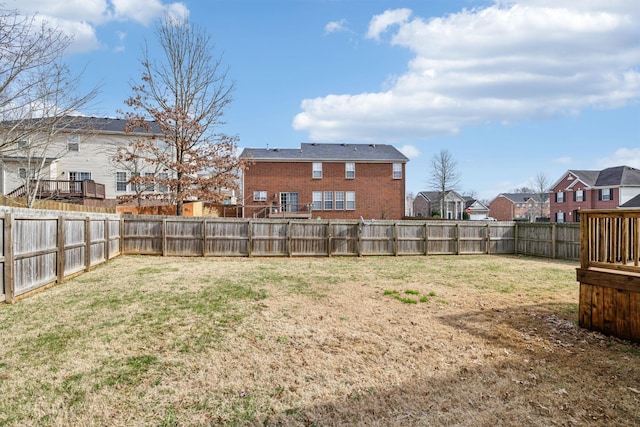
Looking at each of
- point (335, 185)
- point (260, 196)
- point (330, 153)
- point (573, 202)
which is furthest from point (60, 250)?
point (573, 202)

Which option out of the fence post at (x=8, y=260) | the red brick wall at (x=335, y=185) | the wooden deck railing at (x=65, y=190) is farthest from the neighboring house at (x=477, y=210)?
the fence post at (x=8, y=260)

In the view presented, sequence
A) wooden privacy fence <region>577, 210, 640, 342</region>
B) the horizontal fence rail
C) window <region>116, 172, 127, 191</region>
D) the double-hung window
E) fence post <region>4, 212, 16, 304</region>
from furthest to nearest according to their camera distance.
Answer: window <region>116, 172, 127, 191</region> → the double-hung window → the horizontal fence rail → fence post <region>4, 212, 16, 304</region> → wooden privacy fence <region>577, 210, 640, 342</region>

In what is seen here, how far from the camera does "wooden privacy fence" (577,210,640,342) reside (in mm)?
5121

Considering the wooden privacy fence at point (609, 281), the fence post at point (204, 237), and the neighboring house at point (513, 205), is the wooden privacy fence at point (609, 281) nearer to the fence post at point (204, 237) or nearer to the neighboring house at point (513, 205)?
the fence post at point (204, 237)

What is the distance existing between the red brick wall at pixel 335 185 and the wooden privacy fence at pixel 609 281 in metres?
24.5

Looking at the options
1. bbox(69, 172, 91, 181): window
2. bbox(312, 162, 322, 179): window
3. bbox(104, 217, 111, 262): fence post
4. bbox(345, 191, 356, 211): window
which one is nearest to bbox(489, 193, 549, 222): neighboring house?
bbox(345, 191, 356, 211): window

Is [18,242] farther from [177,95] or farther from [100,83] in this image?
[177,95]

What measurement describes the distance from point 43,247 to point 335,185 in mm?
24024

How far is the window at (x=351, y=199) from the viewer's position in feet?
102

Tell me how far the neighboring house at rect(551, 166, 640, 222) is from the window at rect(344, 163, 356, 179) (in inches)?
991

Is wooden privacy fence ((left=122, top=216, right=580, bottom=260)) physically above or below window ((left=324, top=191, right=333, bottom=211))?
below

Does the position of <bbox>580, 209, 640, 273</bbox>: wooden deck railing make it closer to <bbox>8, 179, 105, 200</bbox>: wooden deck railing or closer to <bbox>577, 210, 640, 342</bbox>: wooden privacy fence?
<bbox>577, 210, 640, 342</bbox>: wooden privacy fence

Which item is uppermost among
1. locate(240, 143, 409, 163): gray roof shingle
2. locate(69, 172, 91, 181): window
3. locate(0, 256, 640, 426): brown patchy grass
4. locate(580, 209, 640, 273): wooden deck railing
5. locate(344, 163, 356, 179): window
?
locate(240, 143, 409, 163): gray roof shingle

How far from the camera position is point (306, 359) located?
15.0ft
